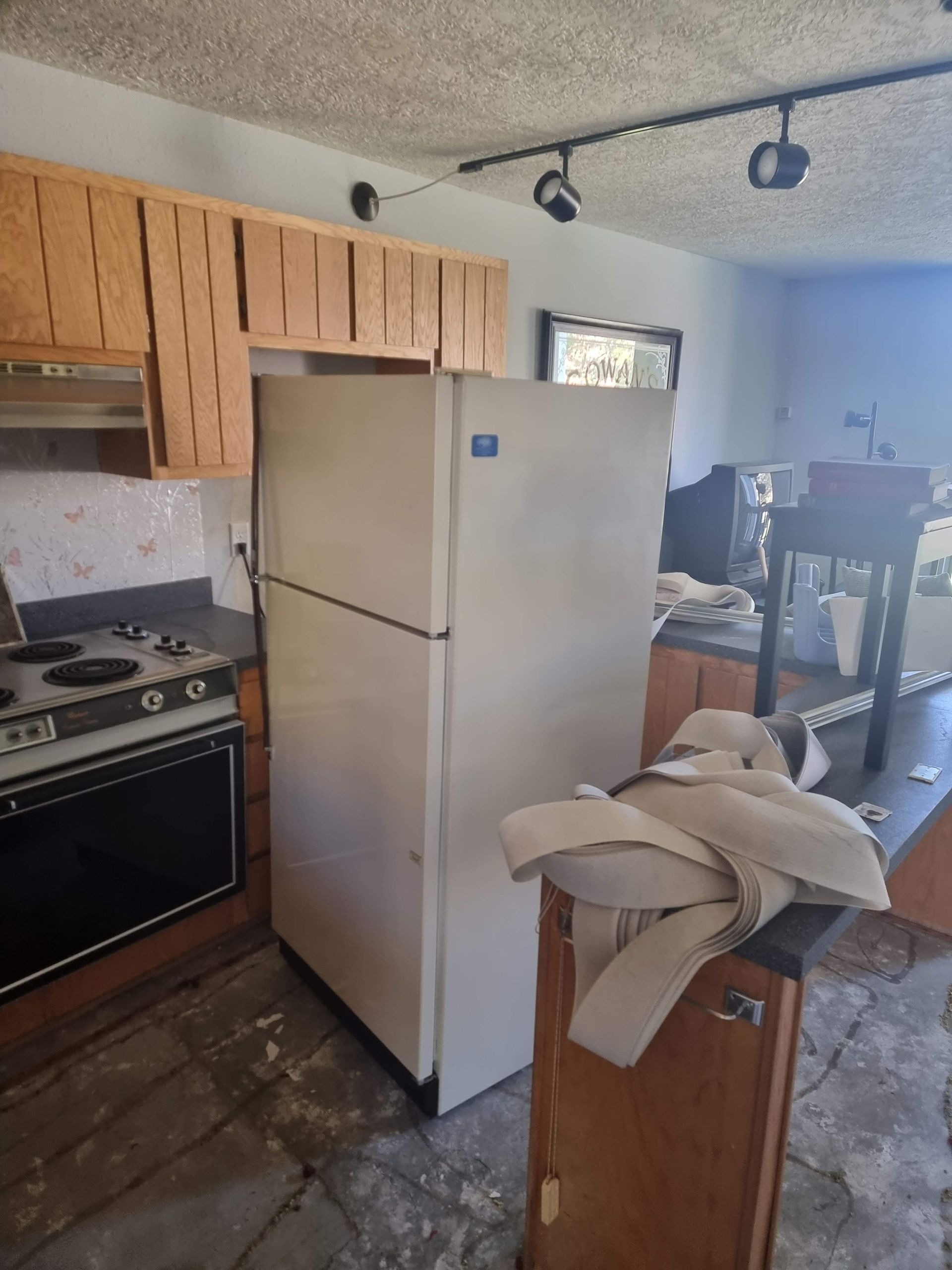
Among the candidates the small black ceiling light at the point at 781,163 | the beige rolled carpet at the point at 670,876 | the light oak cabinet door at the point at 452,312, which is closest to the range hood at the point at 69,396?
the light oak cabinet door at the point at 452,312

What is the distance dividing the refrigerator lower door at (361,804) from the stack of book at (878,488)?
2.77 ft

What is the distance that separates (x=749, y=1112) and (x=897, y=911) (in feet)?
5.96

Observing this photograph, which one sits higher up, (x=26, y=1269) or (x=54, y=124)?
(x=54, y=124)

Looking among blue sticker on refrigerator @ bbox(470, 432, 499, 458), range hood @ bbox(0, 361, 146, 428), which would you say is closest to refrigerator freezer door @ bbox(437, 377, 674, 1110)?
blue sticker on refrigerator @ bbox(470, 432, 499, 458)

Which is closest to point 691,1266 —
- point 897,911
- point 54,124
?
point 897,911

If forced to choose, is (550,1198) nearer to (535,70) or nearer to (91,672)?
(91,672)

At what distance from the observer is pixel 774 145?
76.4 inches

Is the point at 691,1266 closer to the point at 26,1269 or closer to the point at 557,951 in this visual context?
the point at 557,951

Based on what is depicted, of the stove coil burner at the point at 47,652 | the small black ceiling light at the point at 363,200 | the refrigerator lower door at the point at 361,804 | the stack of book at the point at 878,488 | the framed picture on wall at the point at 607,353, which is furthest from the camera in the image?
the framed picture on wall at the point at 607,353

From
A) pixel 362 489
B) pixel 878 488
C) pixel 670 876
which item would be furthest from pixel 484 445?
pixel 670 876

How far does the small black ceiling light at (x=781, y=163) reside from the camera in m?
1.91

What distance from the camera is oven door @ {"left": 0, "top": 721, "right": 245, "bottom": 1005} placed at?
1.87 metres

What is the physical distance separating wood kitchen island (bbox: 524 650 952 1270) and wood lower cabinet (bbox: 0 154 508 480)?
5.49 feet

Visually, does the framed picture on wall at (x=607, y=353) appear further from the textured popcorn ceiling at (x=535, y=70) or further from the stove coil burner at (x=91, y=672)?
the stove coil burner at (x=91, y=672)
